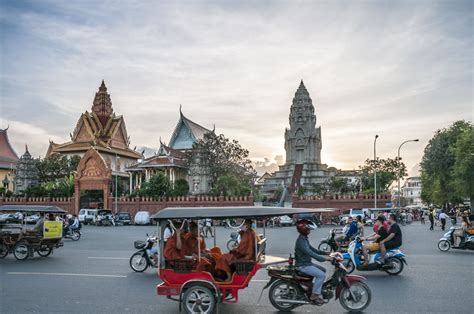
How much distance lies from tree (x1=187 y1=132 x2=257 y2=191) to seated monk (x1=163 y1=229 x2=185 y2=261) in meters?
46.3

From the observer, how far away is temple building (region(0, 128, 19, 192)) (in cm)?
8012

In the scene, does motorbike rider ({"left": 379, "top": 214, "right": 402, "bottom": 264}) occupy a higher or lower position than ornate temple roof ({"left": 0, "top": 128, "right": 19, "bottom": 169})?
lower

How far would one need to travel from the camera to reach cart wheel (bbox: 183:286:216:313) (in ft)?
25.2

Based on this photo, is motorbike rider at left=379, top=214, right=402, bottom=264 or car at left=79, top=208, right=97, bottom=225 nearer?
motorbike rider at left=379, top=214, right=402, bottom=264

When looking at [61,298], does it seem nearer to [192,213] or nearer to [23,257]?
[192,213]

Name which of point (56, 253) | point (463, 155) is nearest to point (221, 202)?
point (463, 155)

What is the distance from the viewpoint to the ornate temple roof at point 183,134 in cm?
8204

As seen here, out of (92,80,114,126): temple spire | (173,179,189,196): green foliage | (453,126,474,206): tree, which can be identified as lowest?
(173,179,189,196): green foliage

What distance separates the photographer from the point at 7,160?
8206 centimetres

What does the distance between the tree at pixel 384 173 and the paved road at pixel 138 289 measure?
52.8 meters

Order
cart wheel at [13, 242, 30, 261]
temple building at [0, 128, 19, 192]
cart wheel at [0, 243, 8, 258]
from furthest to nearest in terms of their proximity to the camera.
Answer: temple building at [0, 128, 19, 192]
cart wheel at [0, 243, 8, 258]
cart wheel at [13, 242, 30, 261]

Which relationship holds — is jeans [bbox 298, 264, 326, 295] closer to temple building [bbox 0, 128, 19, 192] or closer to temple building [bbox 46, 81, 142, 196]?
temple building [bbox 46, 81, 142, 196]

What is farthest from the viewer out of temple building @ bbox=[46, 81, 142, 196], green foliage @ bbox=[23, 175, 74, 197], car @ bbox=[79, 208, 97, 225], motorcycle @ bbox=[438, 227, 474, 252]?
temple building @ bbox=[46, 81, 142, 196]

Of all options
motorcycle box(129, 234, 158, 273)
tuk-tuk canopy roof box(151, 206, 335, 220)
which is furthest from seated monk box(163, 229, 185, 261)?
motorcycle box(129, 234, 158, 273)
